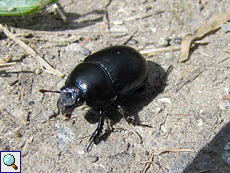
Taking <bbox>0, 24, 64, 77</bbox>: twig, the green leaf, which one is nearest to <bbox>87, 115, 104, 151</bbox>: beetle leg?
<bbox>0, 24, 64, 77</bbox>: twig

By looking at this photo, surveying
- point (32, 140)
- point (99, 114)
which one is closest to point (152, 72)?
point (99, 114)

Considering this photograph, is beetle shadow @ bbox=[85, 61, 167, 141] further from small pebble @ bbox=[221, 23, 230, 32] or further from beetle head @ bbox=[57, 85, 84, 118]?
small pebble @ bbox=[221, 23, 230, 32]

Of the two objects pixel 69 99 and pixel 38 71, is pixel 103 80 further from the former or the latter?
pixel 38 71

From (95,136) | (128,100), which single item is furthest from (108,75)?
(95,136)

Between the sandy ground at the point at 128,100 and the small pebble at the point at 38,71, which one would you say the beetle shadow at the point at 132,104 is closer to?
the sandy ground at the point at 128,100

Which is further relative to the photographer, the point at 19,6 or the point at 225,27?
the point at 225,27

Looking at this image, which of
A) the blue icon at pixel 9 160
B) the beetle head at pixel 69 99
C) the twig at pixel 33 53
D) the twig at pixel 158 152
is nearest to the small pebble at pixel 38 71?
the twig at pixel 33 53

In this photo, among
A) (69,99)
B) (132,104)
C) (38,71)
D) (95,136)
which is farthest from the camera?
(38,71)
